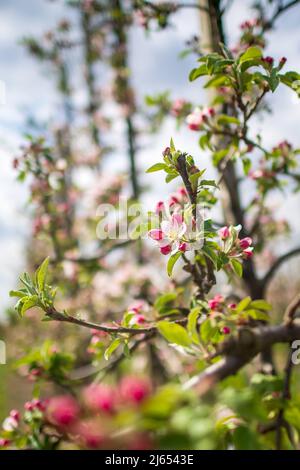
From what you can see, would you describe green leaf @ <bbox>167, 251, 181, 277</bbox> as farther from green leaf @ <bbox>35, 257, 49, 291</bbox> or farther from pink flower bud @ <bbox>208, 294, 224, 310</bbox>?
green leaf @ <bbox>35, 257, 49, 291</bbox>

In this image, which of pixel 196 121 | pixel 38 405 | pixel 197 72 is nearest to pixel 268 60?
pixel 197 72

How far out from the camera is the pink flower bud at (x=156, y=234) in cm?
96

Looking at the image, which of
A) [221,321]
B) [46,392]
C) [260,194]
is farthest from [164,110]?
[46,392]

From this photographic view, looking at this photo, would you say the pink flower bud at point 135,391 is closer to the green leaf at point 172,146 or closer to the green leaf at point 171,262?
the green leaf at point 171,262

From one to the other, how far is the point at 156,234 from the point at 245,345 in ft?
1.72

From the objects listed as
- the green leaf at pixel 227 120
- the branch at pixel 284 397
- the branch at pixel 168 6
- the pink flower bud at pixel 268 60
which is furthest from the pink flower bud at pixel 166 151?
the branch at pixel 168 6

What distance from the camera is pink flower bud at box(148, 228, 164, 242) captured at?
37.9 inches

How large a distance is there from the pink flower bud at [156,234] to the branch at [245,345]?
40cm

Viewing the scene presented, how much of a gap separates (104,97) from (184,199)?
16.2 feet

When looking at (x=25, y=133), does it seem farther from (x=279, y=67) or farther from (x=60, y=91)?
(x=60, y=91)

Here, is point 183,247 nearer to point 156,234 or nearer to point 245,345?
point 156,234

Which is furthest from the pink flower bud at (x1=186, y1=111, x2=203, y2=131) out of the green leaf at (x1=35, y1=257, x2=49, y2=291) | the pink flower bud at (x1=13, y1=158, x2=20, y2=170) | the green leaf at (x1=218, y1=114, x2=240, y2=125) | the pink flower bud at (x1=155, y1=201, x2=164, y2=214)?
the pink flower bud at (x1=13, y1=158, x2=20, y2=170)

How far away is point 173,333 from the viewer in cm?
86
